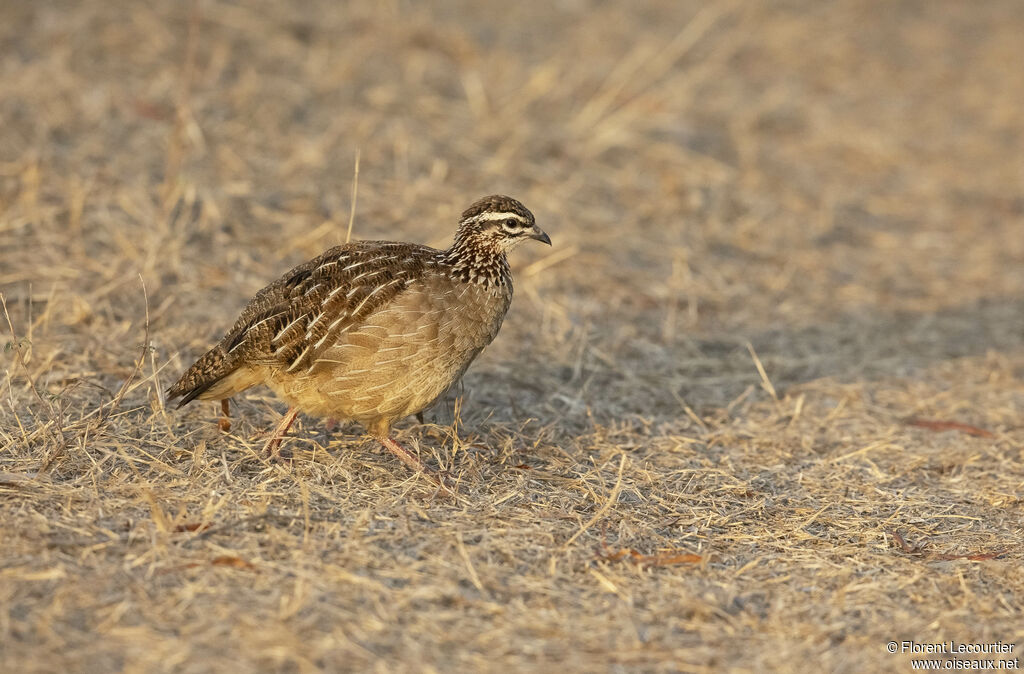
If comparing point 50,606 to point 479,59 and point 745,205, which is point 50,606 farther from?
point 479,59

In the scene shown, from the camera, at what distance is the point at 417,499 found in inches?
228

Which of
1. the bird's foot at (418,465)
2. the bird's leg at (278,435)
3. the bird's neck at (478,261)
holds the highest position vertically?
the bird's neck at (478,261)

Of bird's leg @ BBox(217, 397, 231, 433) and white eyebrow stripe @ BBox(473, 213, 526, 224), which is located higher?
white eyebrow stripe @ BBox(473, 213, 526, 224)

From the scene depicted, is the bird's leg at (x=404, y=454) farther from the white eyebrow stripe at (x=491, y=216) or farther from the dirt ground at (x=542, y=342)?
the white eyebrow stripe at (x=491, y=216)

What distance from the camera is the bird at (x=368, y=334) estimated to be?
597 centimetres

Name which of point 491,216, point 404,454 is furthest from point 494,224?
point 404,454

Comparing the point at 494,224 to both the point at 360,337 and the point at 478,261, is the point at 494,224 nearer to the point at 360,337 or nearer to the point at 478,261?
the point at 478,261

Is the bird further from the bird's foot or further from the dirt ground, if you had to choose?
the dirt ground

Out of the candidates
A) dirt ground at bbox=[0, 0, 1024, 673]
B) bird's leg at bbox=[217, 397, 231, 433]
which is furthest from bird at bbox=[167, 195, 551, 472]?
dirt ground at bbox=[0, 0, 1024, 673]

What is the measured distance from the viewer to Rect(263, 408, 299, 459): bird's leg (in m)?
6.13

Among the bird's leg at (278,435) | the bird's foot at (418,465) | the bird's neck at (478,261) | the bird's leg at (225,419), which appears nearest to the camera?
the bird's foot at (418,465)

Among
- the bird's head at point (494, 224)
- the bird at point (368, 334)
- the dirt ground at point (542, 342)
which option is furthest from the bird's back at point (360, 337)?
the dirt ground at point (542, 342)

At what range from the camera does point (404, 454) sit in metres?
6.14

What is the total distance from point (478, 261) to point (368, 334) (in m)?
0.75
